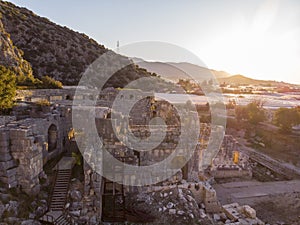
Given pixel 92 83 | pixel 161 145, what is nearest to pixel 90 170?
pixel 161 145

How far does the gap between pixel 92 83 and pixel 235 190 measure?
102 feet

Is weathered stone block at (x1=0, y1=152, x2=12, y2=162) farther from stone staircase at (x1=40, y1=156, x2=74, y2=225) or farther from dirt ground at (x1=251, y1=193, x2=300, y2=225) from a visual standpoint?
dirt ground at (x1=251, y1=193, x2=300, y2=225)

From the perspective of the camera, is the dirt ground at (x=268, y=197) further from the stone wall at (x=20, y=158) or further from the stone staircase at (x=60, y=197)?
the stone wall at (x=20, y=158)

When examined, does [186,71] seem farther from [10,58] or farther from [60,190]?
[60,190]

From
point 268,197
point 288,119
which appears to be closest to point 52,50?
point 288,119

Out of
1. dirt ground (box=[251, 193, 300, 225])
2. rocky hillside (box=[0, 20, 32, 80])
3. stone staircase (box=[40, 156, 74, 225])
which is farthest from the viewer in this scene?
rocky hillside (box=[0, 20, 32, 80])

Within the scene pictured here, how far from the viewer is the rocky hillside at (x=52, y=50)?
43.7 metres

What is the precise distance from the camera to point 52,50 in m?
48.5

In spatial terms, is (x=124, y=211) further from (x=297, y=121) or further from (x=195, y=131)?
(x=297, y=121)

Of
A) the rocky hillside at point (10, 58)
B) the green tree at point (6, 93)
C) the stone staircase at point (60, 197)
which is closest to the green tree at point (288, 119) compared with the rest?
the stone staircase at point (60, 197)

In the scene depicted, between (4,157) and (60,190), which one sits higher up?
(4,157)

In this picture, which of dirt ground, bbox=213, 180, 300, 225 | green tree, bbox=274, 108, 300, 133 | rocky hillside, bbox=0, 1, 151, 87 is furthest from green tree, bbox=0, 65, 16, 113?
green tree, bbox=274, 108, 300, 133

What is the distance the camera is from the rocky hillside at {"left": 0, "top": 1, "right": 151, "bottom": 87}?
43.7m

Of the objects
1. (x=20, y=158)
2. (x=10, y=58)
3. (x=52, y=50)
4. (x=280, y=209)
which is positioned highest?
(x=52, y=50)
